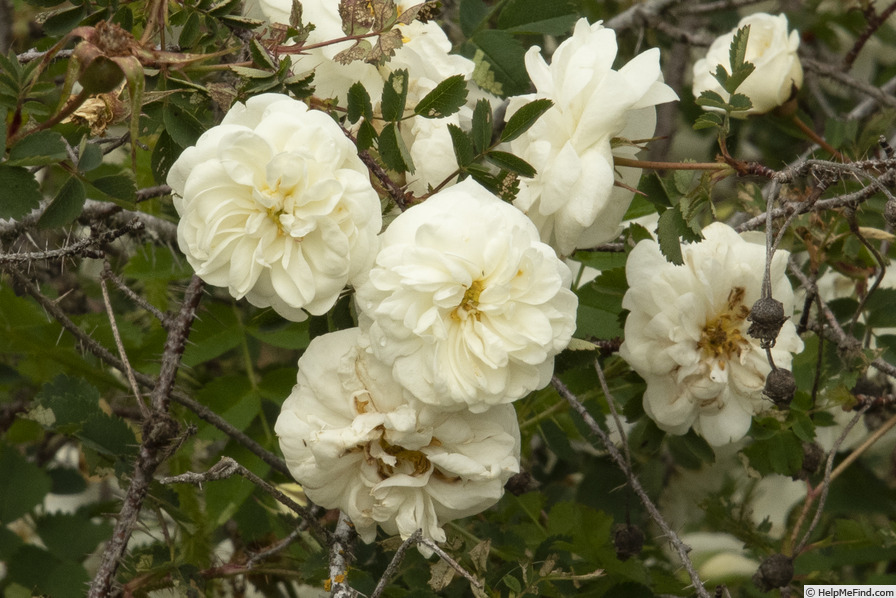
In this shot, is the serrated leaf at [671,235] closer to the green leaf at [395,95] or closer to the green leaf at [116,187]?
the green leaf at [395,95]

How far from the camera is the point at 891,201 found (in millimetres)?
885

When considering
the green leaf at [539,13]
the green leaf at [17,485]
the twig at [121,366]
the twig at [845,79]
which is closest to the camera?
the twig at [121,366]

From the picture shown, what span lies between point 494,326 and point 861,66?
2.08 m

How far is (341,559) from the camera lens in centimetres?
95

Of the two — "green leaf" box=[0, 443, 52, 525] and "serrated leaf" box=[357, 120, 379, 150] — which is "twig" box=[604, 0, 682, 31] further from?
"green leaf" box=[0, 443, 52, 525]

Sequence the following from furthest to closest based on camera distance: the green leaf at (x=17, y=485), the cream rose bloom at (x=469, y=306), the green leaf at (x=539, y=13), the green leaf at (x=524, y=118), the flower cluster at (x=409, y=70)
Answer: the green leaf at (x=17, y=485) < the green leaf at (x=539, y=13) < the flower cluster at (x=409, y=70) < the green leaf at (x=524, y=118) < the cream rose bloom at (x=469, y=306)

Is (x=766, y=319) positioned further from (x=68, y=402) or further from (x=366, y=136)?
(x=68, y=402)

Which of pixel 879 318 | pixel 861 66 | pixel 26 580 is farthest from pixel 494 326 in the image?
pixel 861 66

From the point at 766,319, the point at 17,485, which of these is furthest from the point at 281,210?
the point at 17,485

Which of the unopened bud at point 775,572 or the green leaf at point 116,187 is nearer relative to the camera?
the green leaf at point 116,187

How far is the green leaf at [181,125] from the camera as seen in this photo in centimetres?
93

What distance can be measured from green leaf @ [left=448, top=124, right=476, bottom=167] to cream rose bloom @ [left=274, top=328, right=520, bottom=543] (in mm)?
225

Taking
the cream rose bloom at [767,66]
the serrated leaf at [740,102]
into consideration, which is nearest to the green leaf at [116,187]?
the serrated leaf at [740,102]

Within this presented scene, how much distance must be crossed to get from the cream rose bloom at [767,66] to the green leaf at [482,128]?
749mm
